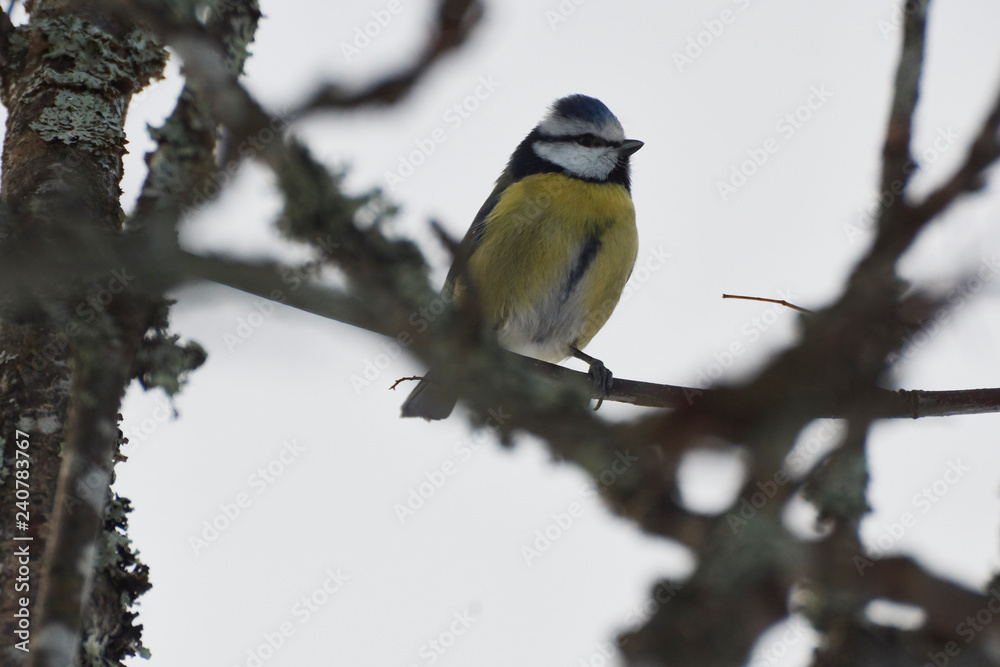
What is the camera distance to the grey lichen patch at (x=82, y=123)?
8.02 feet

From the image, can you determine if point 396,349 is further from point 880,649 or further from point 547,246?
point 547,246

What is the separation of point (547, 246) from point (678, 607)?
360 centimetres

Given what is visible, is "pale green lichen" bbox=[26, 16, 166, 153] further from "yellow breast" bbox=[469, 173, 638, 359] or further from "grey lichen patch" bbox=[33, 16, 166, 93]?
"yellow breast" bbox=[469, 173, 638, 359]

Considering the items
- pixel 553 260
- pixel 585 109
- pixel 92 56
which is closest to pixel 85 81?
pixel 92 56

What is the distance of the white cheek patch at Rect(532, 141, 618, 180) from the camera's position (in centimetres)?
464

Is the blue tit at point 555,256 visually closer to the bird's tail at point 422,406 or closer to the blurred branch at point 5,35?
the bird's tail at point 422,406

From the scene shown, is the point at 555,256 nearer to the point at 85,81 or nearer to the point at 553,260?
the point at 553,260

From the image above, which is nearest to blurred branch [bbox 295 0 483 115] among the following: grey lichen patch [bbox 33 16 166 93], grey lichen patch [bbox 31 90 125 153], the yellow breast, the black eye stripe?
grey lichen patch [bbox 31 90 125 153]

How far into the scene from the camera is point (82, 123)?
248 centimetres

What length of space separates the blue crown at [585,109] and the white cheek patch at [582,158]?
0.16m

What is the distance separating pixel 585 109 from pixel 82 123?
9.77 ft

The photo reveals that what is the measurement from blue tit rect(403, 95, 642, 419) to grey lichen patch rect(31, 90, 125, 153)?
1797 mm

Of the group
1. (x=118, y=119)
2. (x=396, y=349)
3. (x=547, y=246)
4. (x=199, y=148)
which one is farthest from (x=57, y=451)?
(x=547, y=246)

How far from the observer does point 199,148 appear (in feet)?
5.80
